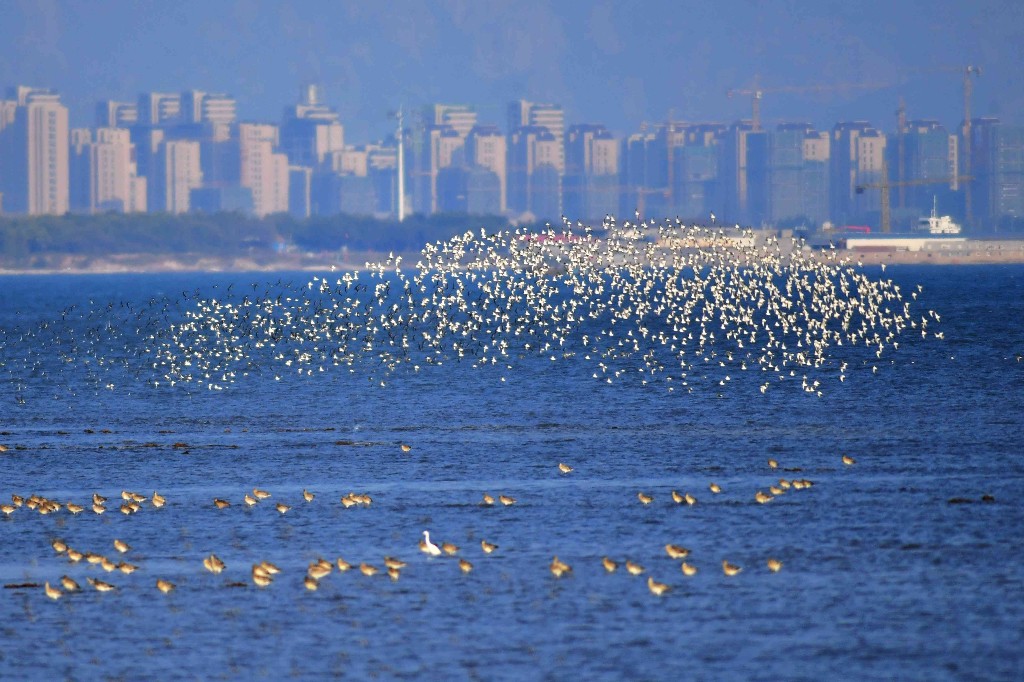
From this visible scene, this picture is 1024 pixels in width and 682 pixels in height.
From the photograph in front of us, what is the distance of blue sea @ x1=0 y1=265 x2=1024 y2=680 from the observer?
2195cm

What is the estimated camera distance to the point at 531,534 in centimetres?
2909

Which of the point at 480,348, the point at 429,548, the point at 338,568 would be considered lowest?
the point at 338,568

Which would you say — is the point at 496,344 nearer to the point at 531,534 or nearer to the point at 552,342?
the point at 552,342

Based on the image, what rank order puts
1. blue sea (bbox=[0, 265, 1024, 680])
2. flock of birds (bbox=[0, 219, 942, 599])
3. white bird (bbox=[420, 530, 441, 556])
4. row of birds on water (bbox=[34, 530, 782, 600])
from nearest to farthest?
blue sea (bbox=[0, 265, 1024, 680])
row of birds on water (bbox=[34, 530, 782, 600])
white bird (bbox=[420, 530, 441, 556])
flock of birds (bbox=[0, 219, 942, 599])

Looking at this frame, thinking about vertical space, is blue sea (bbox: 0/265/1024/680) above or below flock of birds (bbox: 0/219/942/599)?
below

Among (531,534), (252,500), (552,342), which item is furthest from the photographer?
(552,342)

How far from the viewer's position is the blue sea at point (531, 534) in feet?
72.0

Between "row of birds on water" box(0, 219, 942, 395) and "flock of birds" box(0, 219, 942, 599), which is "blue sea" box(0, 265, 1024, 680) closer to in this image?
"flock of birds" box(0, 219, 942, 599)

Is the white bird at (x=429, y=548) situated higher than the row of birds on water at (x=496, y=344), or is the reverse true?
the row of birds on water at (x=496, y=344)

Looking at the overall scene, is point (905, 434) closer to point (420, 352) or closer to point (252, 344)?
point (420, 352)

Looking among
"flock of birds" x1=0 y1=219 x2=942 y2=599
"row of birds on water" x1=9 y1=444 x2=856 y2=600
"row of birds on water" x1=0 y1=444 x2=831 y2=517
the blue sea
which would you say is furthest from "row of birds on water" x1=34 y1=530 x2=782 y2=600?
"row of birds on water" x1=0 y1=444 x2=831 y2=517

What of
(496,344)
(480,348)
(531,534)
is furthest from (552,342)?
(531,534)

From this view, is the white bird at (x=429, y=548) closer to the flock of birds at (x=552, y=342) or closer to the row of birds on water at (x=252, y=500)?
the row of birds on water at (x=252, y=500)

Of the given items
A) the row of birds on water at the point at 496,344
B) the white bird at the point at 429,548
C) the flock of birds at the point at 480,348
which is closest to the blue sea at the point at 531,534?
the white bird at the point at 429,548
